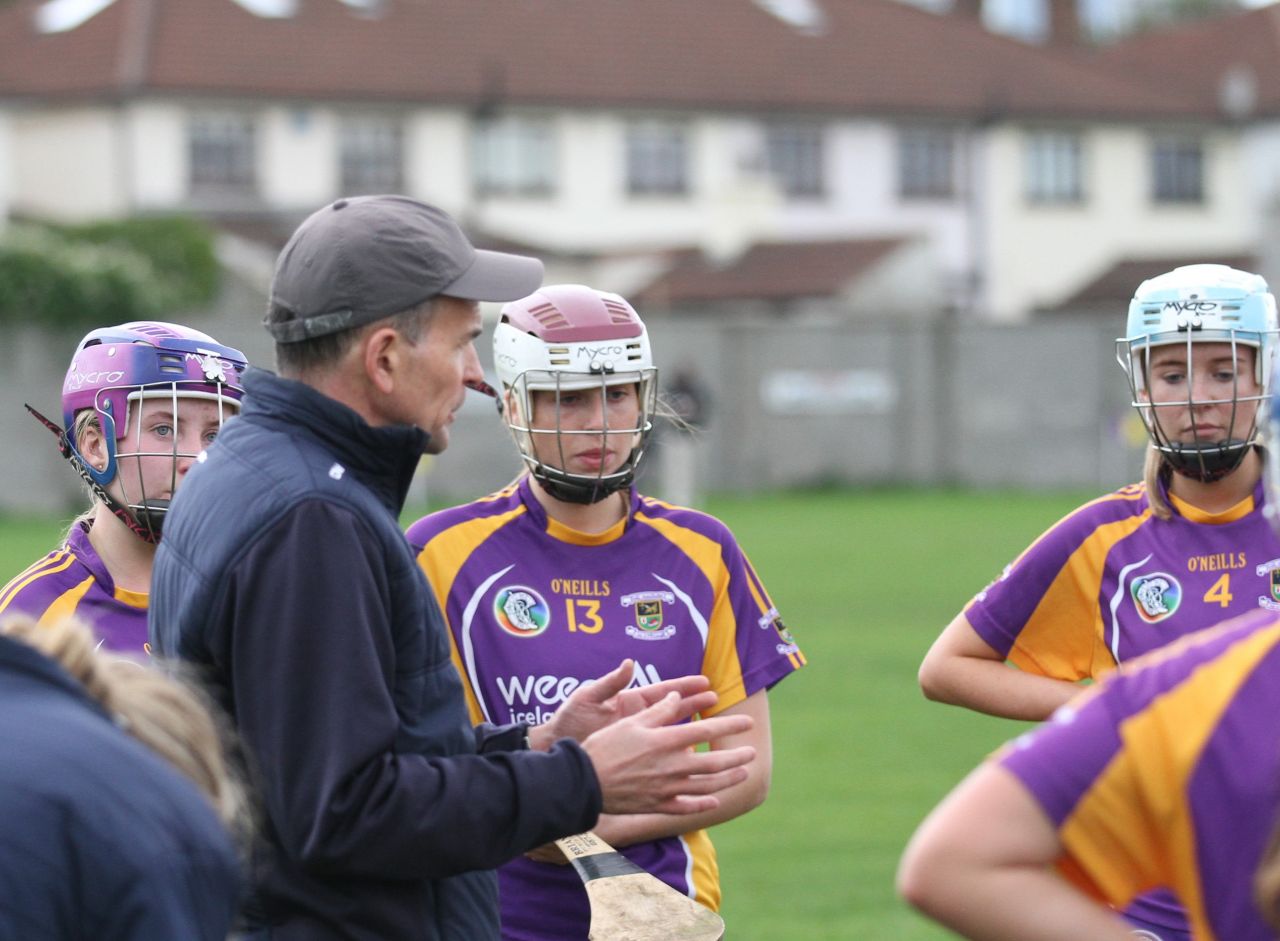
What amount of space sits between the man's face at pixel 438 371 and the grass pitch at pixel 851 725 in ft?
14.1

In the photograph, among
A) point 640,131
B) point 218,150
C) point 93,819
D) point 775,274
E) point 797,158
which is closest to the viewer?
point 93,819

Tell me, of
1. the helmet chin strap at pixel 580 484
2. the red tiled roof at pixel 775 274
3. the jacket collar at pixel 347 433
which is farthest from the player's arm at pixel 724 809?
the red tiled roof at pixel 775 274

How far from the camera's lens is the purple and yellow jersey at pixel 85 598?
3945 millimetres

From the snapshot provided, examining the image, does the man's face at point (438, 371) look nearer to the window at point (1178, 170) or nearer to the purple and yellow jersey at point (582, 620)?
the purple and yellow jersey at point (582, 620)

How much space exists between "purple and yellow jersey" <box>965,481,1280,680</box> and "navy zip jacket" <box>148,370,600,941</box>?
5.72 ft

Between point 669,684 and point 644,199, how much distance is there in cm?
4280

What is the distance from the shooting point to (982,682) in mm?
4301

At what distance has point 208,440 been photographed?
4.02 m

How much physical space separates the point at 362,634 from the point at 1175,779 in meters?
1.19

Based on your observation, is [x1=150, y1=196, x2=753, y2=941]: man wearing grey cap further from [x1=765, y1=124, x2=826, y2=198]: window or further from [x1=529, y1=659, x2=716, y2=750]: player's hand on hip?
[x1=765, y1=124, x2=826, y2=198]: window

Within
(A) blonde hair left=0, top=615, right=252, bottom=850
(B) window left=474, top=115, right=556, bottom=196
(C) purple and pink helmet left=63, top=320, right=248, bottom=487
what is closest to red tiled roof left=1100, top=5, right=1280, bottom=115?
(B) window left=474, top=115, right=556, bottom=196

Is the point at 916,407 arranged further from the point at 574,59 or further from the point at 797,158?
the point at 574,59

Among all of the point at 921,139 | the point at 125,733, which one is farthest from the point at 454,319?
the point at 921,139

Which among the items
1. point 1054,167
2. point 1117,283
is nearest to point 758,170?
point 1054,167
